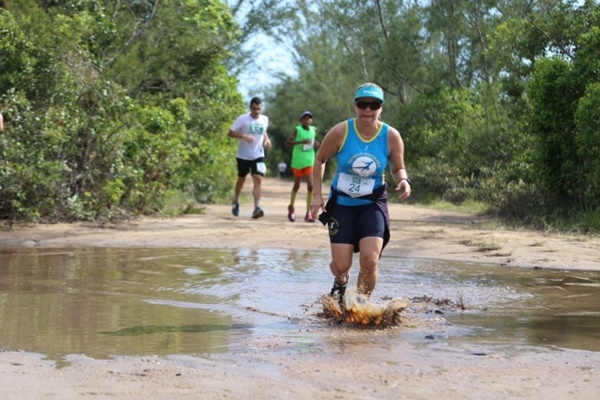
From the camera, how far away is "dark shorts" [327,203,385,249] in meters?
7.22

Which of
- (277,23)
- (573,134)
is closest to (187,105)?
(573,134)

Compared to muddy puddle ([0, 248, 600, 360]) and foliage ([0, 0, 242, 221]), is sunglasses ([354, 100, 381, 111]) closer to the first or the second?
muddy puddle ([0, 248, 600, 360])

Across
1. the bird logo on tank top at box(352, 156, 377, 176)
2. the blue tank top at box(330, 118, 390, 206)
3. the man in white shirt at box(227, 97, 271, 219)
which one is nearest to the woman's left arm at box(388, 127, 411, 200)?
the blue tank top at box(330, 118, 390, 206)

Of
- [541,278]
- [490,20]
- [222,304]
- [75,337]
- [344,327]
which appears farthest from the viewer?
[490,20]

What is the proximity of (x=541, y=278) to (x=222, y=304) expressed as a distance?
11.3 ft

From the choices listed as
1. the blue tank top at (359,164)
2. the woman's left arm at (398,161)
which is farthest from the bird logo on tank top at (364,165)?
the woman's left arm at (398,161)

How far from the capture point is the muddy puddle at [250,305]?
6.23 m

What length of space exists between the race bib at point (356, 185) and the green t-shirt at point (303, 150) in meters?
9.30

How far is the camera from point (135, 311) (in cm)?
746

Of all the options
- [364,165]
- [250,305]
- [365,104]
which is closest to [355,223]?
[364,165]

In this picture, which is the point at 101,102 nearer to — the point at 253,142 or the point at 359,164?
the point at 253,142

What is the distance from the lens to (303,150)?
16.8 m

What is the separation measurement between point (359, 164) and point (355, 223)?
44 cm

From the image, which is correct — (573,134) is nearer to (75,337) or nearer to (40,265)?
(40,265)
